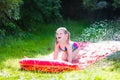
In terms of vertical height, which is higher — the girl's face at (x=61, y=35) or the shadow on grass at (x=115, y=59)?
the girl's face at (x=61, y=35)

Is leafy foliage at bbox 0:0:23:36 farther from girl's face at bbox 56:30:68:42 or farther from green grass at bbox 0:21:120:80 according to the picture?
girl's face at bbox 56:30:68:42

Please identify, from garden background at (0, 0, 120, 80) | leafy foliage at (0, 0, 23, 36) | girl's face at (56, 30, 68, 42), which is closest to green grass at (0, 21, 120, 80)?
garden background at (0, 0, 120, 80)

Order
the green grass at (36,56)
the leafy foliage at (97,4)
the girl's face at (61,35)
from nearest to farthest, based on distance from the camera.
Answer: the green grass at (36,56), the girl's face at (61,35), the leafy foliage at (97,4)

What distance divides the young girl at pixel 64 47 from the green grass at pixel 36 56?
2.46 feet

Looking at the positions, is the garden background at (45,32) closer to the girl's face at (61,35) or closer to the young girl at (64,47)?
the young girl at (64,47)

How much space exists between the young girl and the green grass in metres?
0.75

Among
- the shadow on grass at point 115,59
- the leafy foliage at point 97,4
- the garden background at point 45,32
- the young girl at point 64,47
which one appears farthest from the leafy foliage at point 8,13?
the leafy foliage at point 97,4

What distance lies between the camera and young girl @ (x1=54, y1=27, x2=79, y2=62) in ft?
30.8

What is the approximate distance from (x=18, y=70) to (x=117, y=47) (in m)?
3.44

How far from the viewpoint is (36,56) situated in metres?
10.8

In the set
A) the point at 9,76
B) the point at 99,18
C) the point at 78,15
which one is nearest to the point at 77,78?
the point at 9,76

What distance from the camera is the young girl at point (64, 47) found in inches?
370

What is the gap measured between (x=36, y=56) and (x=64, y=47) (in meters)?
1.44

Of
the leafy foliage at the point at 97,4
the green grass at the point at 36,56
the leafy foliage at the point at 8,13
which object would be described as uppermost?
the leafy foliage at the point at 97,4
